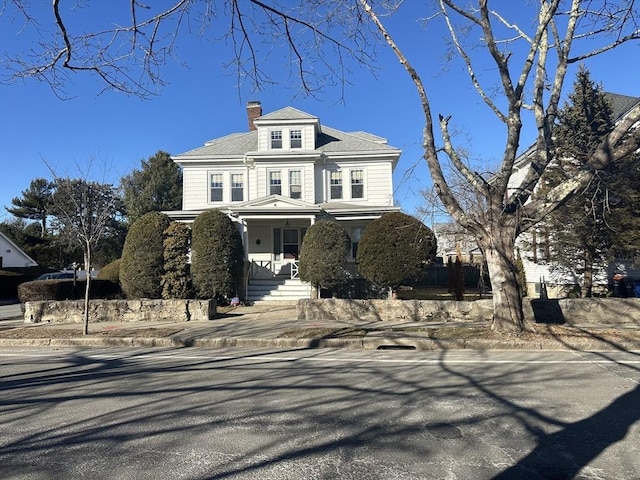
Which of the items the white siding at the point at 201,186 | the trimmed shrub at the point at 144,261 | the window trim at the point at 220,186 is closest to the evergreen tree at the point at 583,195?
the white siding at the point at 201,186

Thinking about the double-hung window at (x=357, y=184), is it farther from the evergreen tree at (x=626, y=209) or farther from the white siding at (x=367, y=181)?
the evergreen tree at (x=626, y=209)

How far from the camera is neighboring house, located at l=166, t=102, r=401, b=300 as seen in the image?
75.3 feet

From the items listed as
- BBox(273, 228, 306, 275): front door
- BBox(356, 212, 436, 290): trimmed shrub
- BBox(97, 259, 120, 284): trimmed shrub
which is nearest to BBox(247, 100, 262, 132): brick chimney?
BBox(273, 228, 306, 275): front door

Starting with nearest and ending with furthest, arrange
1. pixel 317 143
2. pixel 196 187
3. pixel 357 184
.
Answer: pixel 357 184
pixel 196 187
pixel 317 143

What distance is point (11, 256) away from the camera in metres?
39.3

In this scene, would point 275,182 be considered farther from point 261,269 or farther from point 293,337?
point 293,337

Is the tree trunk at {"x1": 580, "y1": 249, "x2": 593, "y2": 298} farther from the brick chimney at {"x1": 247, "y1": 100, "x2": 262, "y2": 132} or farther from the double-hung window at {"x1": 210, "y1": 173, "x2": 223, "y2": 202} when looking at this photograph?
the brick chimney at {"x1": 247, "y1": 100, "x2": 262, "y2": 132}

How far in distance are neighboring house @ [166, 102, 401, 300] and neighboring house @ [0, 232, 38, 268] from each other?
24.5 metres

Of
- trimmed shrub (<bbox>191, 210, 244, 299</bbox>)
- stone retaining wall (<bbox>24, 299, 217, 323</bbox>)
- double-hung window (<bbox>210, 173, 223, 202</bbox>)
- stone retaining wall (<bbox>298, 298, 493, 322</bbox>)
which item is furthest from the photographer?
double-hung window (<bbox>210, 173, 223, 202</bbox>)

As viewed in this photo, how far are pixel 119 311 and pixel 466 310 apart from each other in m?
10.5

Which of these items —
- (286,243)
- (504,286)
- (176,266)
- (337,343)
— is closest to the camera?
(337,343)

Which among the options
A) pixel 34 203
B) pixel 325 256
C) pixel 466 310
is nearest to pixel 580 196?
pixel 466 310

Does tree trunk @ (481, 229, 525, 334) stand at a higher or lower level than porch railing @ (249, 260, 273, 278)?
lower

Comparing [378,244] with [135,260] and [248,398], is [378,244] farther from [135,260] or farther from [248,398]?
[248,398]
